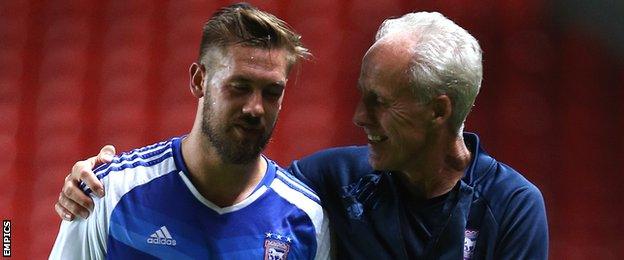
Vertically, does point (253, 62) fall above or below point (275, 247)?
above

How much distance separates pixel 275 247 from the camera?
148 cm

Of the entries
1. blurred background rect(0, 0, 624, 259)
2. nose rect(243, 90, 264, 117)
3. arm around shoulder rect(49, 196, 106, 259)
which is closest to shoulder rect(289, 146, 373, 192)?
nose rect(243, 90, 264, 117)

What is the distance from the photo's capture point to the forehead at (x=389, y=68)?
1.47 meters

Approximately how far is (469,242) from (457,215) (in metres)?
0.04

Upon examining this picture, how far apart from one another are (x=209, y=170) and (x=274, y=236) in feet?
0.46

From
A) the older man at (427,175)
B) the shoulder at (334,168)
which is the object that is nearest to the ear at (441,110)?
the older man at (427,175)

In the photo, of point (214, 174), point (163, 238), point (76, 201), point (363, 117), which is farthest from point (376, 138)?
point (76, 201)

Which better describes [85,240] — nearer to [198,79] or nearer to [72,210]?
[72,210]

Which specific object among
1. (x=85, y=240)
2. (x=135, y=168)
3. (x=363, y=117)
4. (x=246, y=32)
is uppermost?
(x=246, y=32)

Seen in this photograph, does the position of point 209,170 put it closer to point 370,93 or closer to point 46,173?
point 370,93

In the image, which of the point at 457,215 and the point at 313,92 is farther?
the point at 313,92

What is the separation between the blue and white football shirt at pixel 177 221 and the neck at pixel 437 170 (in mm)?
162

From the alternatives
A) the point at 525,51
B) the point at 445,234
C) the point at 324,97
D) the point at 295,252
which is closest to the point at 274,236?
the point at 295,252

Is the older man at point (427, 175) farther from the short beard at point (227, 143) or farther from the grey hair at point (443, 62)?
the short beard at point (227, 143)
